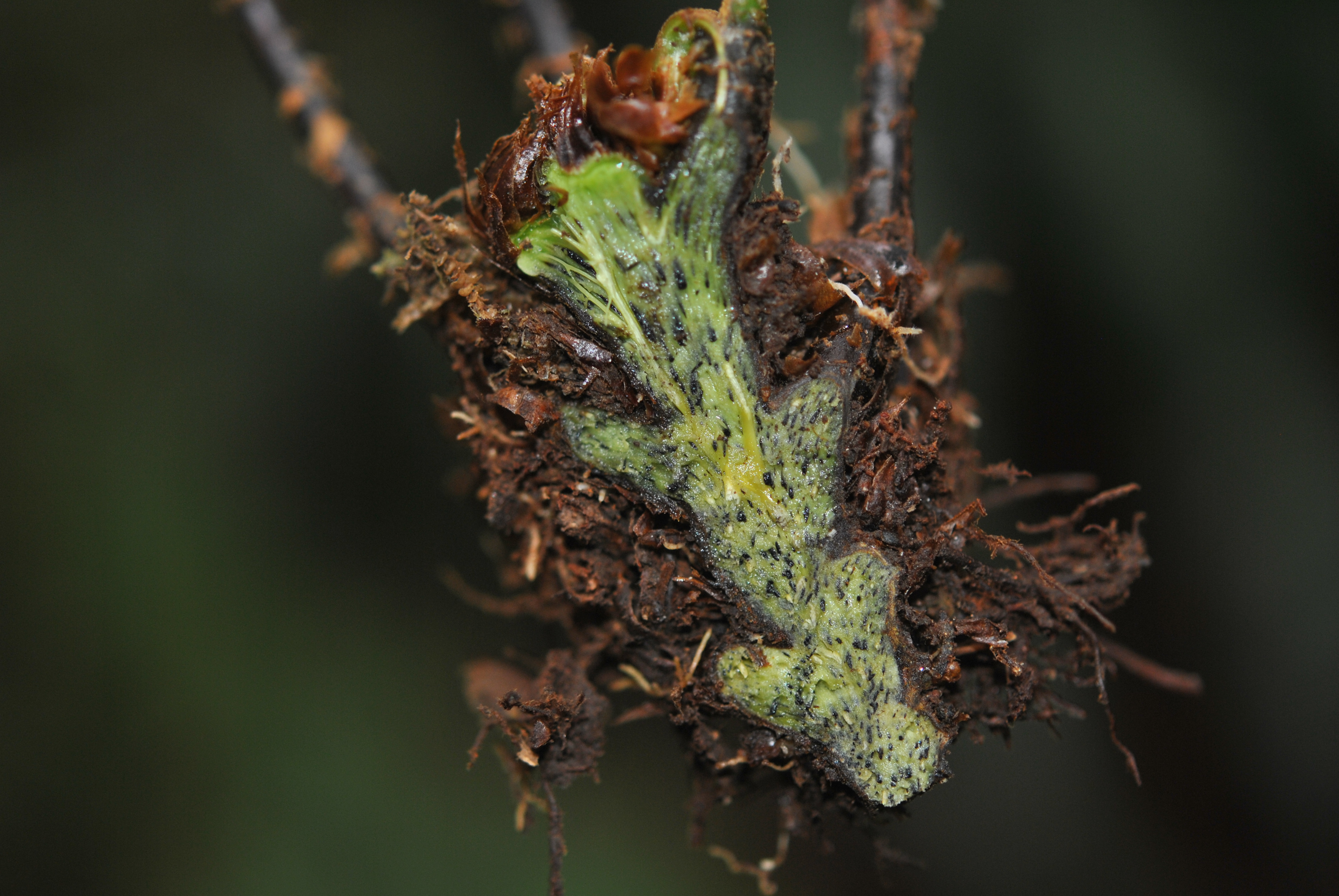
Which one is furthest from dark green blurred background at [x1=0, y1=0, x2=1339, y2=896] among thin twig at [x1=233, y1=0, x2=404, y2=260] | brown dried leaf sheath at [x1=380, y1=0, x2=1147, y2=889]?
brown dried leaf sheath at [x1=380, y1=0, x2=1147, y2=889]

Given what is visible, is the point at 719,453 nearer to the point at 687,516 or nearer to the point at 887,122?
the point at 687,516

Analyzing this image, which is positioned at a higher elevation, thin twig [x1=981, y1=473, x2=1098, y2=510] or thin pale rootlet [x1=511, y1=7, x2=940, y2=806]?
thin pale rootlet [x1=511, y1=7, x2=940, y2=806]

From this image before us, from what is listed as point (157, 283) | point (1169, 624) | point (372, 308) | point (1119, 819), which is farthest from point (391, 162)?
point (1119, 819)

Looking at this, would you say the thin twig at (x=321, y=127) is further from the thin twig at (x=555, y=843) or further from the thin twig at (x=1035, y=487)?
the thin twig at (x=1035, y=487)

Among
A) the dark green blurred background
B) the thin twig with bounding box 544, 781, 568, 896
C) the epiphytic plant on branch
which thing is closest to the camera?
the epiphytic plant on branch

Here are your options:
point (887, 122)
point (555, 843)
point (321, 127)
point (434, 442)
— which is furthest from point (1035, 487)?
point (434, 442)

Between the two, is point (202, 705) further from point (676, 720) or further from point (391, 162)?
point (676, 720)

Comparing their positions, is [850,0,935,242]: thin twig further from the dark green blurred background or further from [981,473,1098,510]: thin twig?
the dark green blurred background
